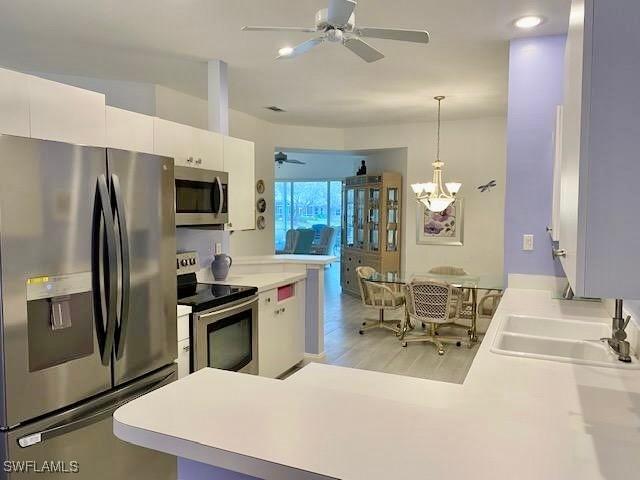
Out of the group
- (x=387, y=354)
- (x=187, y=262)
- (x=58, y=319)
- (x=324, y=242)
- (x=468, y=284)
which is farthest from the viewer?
(x=324, y=242)

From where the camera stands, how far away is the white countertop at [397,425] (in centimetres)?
98

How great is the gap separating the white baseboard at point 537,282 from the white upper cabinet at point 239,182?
218cm

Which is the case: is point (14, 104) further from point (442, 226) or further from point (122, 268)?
point (442, 226)

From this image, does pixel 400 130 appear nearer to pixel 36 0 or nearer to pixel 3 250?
pixel 36 0

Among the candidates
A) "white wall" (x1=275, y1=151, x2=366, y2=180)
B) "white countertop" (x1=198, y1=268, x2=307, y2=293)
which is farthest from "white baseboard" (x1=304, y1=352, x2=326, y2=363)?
"white wall" (x1=275, y1=151, x2=366, y2=180)

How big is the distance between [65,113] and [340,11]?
142cm

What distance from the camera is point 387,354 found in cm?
498

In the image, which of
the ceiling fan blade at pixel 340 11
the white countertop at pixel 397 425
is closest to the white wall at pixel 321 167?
the ceiling fan blade at pixel 340 11

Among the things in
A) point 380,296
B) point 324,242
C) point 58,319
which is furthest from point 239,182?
point 324,242

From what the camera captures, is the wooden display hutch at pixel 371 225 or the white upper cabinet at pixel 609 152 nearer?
the white upper cabinet at pixel 609 152

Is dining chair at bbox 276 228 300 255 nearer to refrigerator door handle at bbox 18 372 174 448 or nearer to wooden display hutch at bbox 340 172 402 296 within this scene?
wooden display hutch at bbox 340 172 402 296

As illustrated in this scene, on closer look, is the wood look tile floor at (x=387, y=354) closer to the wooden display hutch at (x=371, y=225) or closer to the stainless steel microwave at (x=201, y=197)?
the wooden display hutch at (x=371, y=225)

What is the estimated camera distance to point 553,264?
326cm

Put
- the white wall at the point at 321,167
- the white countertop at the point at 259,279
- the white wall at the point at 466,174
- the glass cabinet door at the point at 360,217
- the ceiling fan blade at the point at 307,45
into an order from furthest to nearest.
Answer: the white wall at the point at 321,167, the glass cabinet door at the point at 360,217, the white wall at the point at 466,174, the white countertop at the point at 259,279, the ceiling fan blade at the point at 307,45
